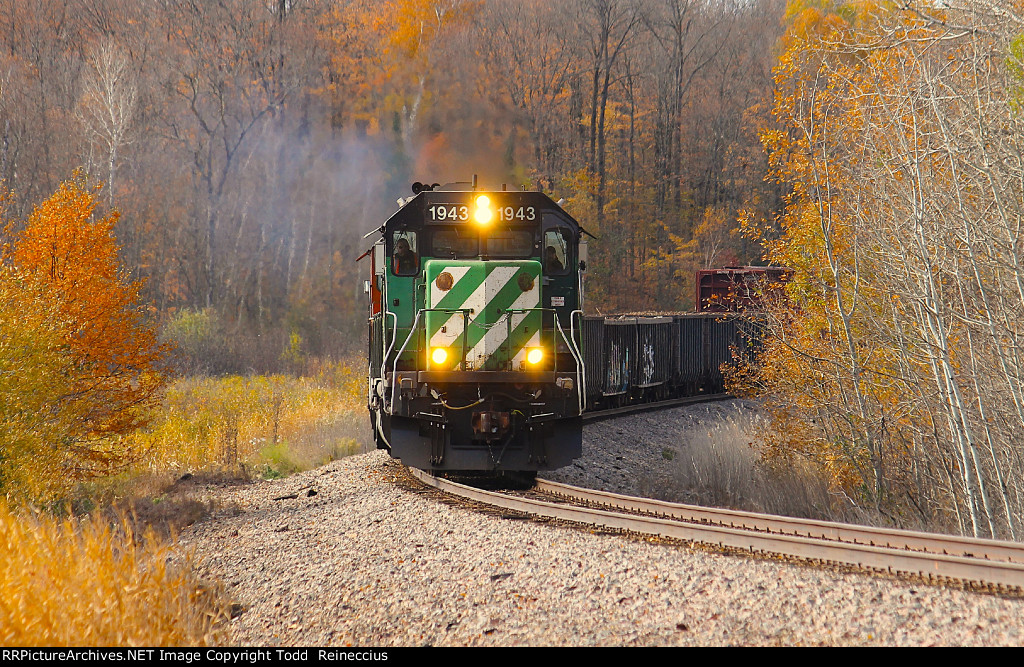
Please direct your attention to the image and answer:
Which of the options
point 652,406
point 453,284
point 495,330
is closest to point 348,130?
point 652,406

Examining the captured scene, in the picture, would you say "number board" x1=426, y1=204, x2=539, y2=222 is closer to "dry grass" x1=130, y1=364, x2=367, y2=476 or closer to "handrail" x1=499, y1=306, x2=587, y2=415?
"handrail" x1=499, y1=306, x2=587, y2=415

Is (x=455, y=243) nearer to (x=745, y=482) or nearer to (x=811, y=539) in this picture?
(x=811, y=539)

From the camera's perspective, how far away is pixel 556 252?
32.7 ft

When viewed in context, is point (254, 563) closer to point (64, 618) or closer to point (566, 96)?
point (64, 618)

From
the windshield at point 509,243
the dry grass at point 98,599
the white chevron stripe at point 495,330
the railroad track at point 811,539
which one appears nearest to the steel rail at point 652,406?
the windshield at point 509,243

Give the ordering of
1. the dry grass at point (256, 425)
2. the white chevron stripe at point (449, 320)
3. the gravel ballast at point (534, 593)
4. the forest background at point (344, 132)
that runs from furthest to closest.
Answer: the forest background at point (344, 132)
the dry grass at point (256, 425)
the white chevron stripe at point (449, 320)
the gravel ballast at point (534, 593)

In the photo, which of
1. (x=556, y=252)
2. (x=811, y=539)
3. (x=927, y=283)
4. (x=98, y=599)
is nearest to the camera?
(x=98, y=599)

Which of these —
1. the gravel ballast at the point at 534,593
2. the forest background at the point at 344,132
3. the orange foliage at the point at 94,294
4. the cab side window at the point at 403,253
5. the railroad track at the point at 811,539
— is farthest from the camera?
the forest background at the point at 344,132

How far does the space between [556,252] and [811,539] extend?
502cm

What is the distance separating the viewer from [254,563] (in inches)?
280

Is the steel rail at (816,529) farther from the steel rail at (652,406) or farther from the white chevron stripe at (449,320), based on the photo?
the steel rail at (652,406)

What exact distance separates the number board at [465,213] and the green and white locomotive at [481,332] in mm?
12

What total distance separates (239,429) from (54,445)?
26.4 feet

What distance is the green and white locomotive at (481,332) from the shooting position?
30.0 feet
